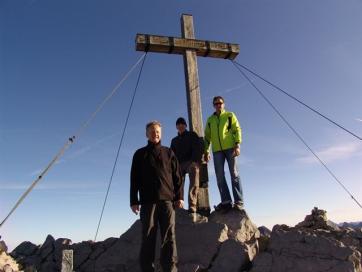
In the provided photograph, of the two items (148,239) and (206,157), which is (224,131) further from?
(148,239)

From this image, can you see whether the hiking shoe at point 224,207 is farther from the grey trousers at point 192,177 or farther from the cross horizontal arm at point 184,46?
the cross horizontal arm at point 184,46

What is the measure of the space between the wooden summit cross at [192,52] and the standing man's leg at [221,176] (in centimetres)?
50

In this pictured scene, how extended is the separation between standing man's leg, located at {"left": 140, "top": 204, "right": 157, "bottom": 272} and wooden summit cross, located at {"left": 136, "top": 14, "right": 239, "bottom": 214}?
3.19 metres

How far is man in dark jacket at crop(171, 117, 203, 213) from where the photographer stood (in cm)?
862

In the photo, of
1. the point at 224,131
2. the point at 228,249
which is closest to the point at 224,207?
the point at 228,249

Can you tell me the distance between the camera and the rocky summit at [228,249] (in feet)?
22.0

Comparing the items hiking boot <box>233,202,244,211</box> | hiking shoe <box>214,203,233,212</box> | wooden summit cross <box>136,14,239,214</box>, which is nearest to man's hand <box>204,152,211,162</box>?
wooden summit cross <box>136,14,239,214</box>

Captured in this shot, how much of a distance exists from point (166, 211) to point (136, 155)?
103 centimetres

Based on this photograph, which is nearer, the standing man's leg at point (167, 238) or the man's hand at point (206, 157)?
the standing man's leg at point (167, 238)

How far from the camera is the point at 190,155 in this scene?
8.74 meters

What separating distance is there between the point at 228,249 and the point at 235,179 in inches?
71.0

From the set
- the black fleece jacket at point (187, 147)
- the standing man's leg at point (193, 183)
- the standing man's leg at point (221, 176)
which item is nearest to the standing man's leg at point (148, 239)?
the standing man's leg at point (193, 183)

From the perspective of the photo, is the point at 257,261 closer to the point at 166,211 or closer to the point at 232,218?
the point at 232,218

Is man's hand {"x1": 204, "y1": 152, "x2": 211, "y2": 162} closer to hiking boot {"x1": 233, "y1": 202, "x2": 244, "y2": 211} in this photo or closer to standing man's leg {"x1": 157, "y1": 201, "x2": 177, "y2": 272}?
hiking boot {"x1": 233, "y1": 202, "x2": 244, "y2": 211}
